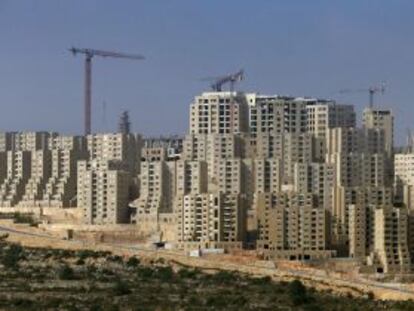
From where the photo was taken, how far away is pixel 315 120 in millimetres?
54125

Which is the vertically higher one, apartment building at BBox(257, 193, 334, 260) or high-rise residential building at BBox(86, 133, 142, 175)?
high-rise residential building at BBox(86, 133, 142, 175)

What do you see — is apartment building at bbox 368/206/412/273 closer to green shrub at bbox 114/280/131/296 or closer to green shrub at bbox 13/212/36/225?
green shrub at bbox 114/280/131/296

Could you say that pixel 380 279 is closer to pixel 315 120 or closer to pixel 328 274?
pixel 328 274

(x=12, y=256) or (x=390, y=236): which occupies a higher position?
(x=390, y=236)

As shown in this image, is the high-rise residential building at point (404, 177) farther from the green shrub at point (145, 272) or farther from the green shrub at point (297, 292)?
the green shrub at point (297, 292)

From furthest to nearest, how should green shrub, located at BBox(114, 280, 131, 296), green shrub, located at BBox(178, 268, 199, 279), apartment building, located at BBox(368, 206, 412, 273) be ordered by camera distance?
apartment building, located at BBox(368, 206, 412, 273), green shrub, located at BBox(178, 268, 199, 279), green shrub, located at BBox(114, 280, 131, 296)

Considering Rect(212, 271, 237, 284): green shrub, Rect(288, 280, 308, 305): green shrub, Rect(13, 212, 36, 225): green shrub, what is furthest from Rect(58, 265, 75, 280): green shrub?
Rect(13, 212, 36, 225): green shrub

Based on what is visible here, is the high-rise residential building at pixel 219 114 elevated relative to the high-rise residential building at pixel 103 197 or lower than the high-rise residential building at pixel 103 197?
elevated

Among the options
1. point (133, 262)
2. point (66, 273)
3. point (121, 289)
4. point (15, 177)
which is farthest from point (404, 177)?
point (121, 289)

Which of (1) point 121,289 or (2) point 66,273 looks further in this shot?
(2) point 66,273

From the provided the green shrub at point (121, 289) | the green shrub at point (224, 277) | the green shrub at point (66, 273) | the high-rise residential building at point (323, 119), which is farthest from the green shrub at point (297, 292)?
the high-rise residential building at point (323, 119)

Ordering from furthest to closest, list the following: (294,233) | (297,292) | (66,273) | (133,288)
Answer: (294,233) → (66,273) → (133,288) → (297,292)

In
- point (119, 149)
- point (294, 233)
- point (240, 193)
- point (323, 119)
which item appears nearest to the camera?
point (294, 233)

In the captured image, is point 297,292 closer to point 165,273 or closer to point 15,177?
point 165,273
